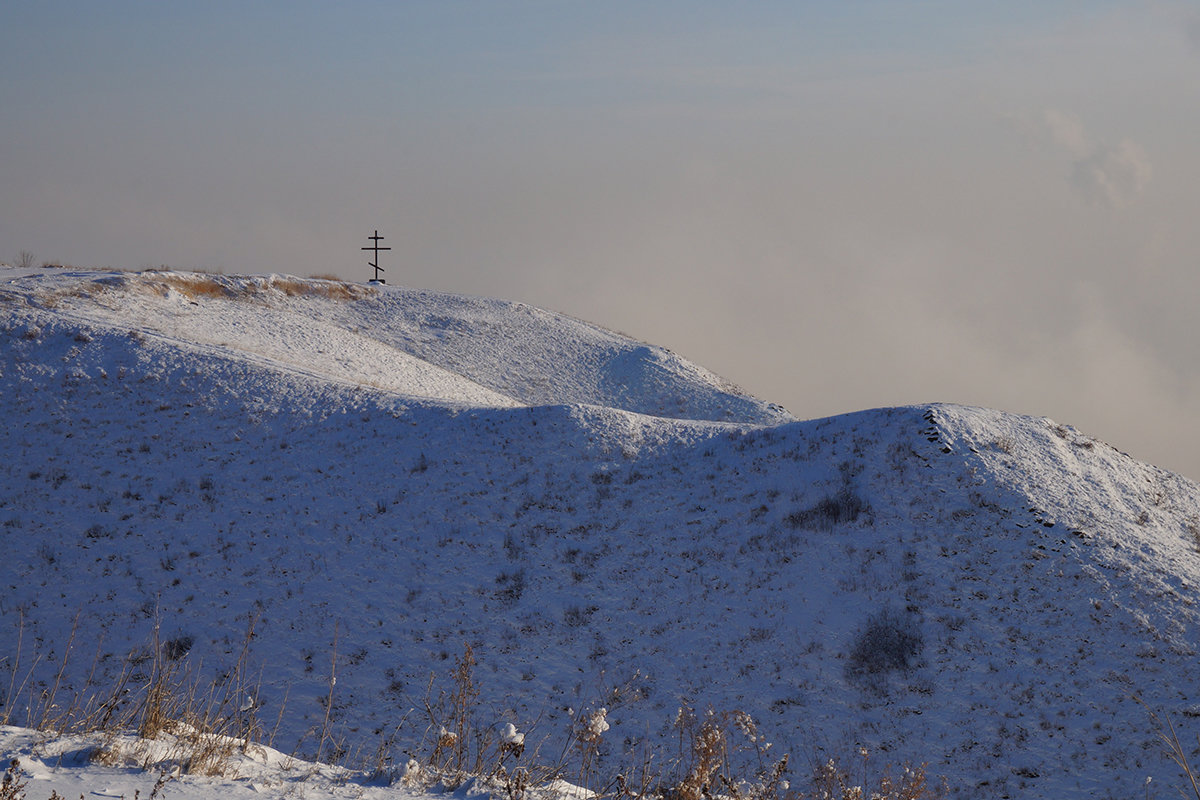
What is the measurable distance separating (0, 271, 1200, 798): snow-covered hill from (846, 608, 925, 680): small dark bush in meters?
0.05

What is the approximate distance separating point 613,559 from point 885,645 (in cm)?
566

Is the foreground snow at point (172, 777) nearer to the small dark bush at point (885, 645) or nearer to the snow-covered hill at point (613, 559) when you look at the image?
the snow-covered hill at point (613, 559)

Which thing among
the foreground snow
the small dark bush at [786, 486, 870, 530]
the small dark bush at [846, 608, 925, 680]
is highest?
the small dark bush at [786, 486, 870, 530]

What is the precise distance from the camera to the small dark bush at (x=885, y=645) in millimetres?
13328

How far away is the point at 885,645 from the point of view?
13.7 metres

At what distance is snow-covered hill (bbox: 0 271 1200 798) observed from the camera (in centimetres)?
1276

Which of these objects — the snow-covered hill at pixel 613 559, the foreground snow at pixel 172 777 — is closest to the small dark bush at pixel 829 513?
the snow-covered hill at pixel 613 559

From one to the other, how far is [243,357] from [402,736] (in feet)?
54.3

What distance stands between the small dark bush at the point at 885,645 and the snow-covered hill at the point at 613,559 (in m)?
0.05

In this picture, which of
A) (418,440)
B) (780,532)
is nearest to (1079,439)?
(780,532)

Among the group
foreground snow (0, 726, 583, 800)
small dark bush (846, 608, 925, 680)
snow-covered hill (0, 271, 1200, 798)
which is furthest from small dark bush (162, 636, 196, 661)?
small dark bush (846, 608, 925, 680)

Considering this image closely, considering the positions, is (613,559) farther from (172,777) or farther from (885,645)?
(172,777)

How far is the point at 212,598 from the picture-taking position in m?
15.7

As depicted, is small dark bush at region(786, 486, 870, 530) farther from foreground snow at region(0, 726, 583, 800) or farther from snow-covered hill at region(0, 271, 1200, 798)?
foreground snow at region(0, 726, 583, 800)
